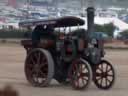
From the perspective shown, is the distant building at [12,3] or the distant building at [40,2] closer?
the distant building at [12,3]

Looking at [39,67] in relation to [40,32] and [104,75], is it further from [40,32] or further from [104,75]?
[104,75]

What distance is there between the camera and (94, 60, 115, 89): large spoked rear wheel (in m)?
14.4

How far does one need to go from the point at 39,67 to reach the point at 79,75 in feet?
4.05

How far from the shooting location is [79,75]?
1403 cm

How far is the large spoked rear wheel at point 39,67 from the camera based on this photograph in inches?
568

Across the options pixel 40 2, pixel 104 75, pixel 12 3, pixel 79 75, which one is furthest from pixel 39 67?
pixel 40 2

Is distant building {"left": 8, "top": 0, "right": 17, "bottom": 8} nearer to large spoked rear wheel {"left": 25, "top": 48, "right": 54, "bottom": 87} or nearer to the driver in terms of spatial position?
the driver

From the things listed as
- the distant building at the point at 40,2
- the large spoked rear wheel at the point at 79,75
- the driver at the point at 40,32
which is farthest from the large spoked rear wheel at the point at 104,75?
the distant building at the point at 40,2

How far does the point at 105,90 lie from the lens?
14.3 meters

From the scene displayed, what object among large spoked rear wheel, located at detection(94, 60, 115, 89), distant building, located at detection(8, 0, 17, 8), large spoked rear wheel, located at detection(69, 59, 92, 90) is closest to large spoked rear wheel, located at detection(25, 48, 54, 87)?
large spoked rear wheel, located at detection(69, 59, 92, 90)

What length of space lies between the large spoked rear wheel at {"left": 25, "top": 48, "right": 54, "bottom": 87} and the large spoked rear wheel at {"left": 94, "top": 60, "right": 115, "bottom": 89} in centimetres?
117

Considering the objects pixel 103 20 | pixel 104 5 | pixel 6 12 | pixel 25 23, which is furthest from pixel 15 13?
pixel 25 23

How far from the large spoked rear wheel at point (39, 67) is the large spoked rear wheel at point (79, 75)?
60 centimetres

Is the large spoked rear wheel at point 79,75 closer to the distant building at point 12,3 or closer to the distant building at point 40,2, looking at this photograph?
the distant building at point 12,3
